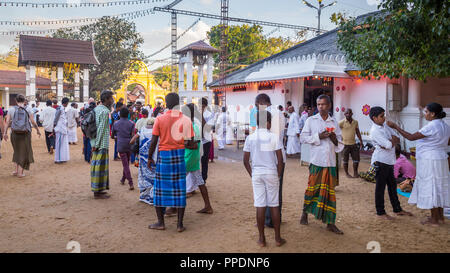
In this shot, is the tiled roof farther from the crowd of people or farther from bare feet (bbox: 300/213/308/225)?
bare feet (bbox: 300/213/308/225)

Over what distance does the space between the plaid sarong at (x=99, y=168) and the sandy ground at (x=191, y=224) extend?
0.28 metres

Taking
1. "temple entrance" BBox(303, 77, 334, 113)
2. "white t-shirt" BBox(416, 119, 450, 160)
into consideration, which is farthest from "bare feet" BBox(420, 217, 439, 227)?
"temple entrance" BBox(303, 77, 334, 113)

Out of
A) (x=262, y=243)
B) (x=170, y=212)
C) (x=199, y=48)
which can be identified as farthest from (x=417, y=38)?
(x=199, y=48)

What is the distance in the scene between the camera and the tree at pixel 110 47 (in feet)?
96.7

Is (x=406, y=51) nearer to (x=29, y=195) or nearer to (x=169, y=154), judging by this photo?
(x=169, y=154)

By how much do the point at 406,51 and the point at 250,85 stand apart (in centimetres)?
1346

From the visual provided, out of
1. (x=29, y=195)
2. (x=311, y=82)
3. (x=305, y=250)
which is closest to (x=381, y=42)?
(x=305, y=250)

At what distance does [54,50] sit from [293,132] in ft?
67.2

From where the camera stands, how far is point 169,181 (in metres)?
4.62

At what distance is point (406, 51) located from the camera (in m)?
5.07

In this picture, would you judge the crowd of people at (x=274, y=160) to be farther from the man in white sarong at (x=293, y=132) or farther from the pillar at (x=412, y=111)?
the pillar at (x=412, y=111)

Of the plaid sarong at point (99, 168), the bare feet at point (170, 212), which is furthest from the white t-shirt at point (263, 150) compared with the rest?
the plaid sarong at point (99, 168)

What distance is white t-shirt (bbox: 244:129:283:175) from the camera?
13.1 ft

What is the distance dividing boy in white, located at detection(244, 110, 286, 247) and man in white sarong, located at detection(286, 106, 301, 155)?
7124 millimetres
